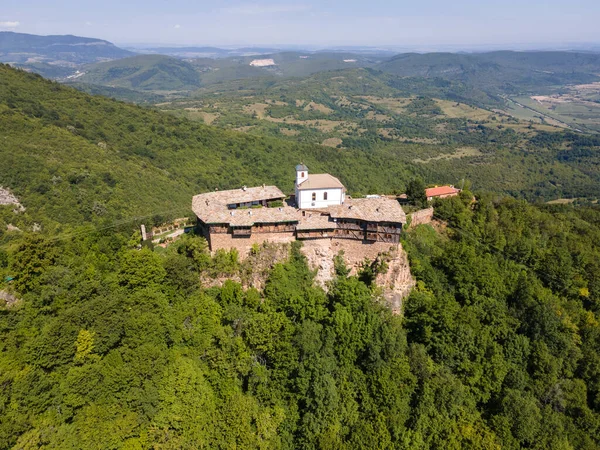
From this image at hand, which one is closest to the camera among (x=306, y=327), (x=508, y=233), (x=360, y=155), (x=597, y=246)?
(x=306, y=327)

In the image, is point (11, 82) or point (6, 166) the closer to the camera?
point (6, 166)

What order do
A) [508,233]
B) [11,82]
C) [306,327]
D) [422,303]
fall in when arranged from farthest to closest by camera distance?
[11,82], [508,233], [422,303], [306,327]

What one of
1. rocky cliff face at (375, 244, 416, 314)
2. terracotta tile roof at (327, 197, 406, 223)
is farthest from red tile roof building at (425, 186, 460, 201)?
rocky cliff face at (375, 244, 416, 314)

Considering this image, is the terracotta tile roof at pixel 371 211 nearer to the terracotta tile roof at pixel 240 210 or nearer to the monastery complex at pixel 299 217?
the monastery complex at pixel 299 217

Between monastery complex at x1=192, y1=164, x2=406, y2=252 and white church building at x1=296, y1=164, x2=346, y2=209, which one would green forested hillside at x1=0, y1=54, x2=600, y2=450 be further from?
white church building at x1=296, y1=164, x2=346, y2=209

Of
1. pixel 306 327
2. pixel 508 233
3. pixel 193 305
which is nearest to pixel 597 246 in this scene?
pixel 508 233

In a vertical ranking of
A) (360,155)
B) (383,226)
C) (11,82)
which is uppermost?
(11,82)

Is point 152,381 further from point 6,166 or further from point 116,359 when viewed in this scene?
point 6,166
